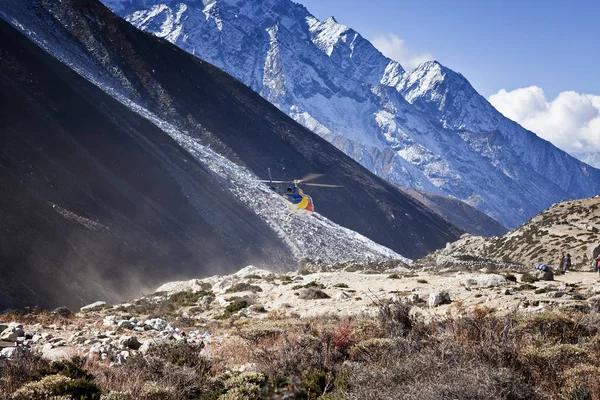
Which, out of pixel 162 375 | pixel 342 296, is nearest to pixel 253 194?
pixel 342 296

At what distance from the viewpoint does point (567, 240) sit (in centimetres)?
4394

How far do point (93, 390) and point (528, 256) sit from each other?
44960 mm

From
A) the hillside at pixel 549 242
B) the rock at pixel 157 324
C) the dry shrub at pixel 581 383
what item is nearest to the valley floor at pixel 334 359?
the dry shrub at pixel 581 383

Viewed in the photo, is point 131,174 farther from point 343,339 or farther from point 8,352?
point 343,339

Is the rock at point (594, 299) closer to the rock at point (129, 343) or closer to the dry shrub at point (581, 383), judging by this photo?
the dry shrub at point (581, 383)

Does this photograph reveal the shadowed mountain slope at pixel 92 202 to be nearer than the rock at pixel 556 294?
No

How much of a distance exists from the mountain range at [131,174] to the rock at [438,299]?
76.1 feet

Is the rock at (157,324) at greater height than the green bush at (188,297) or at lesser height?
greater

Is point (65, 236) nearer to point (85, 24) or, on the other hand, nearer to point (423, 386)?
point (423, 386)

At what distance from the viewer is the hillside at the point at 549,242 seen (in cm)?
4072

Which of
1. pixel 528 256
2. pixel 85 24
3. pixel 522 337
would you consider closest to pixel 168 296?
pixel 522 337

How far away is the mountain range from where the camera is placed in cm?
3666

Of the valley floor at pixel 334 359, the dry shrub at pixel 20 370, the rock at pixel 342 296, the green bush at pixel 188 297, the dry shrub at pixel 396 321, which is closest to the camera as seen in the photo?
the valley floor at pixel 334 359

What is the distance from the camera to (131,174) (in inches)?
2176
